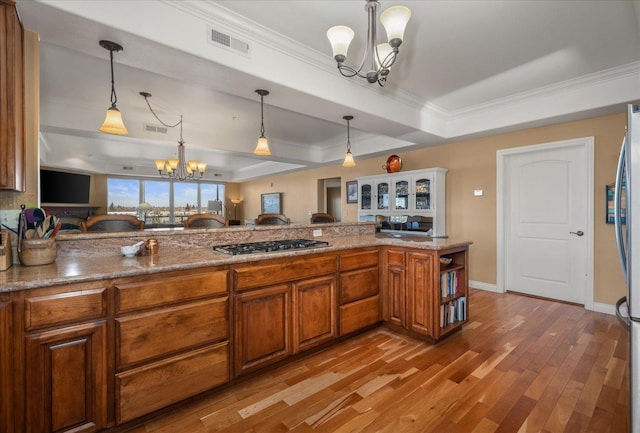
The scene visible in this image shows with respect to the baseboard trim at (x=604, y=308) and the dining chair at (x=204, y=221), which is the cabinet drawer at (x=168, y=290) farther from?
the baseboard trim at (x=604, y=308)

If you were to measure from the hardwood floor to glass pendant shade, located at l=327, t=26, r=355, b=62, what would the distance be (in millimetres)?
2170

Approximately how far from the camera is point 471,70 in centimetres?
302

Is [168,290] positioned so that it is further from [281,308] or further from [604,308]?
[604,308]

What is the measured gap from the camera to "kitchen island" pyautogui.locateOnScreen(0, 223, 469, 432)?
1.34m

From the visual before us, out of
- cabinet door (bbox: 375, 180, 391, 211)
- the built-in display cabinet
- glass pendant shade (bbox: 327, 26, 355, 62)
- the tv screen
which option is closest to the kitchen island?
glass pendant shade (bbox: 327, 26, 355, 62)

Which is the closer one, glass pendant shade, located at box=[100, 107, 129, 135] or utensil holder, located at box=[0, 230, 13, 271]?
utensil holder, located at box=[0, 230, 13, 271]

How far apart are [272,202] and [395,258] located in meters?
6.77

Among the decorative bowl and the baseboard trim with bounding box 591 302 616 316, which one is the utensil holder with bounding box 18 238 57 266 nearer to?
the decorative bowl

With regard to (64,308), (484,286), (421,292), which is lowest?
(484,286)

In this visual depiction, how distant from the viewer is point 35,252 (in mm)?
1622

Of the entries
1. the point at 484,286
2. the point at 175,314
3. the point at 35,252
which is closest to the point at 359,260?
the point at 175,314

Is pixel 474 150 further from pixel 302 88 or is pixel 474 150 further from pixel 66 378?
pixel 66 378

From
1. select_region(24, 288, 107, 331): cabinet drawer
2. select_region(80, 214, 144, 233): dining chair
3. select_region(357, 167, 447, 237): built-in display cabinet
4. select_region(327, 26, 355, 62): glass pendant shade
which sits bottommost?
select_region(24, 288, 107, 331): cabinet drawer

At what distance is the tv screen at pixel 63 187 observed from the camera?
661 centimetres
